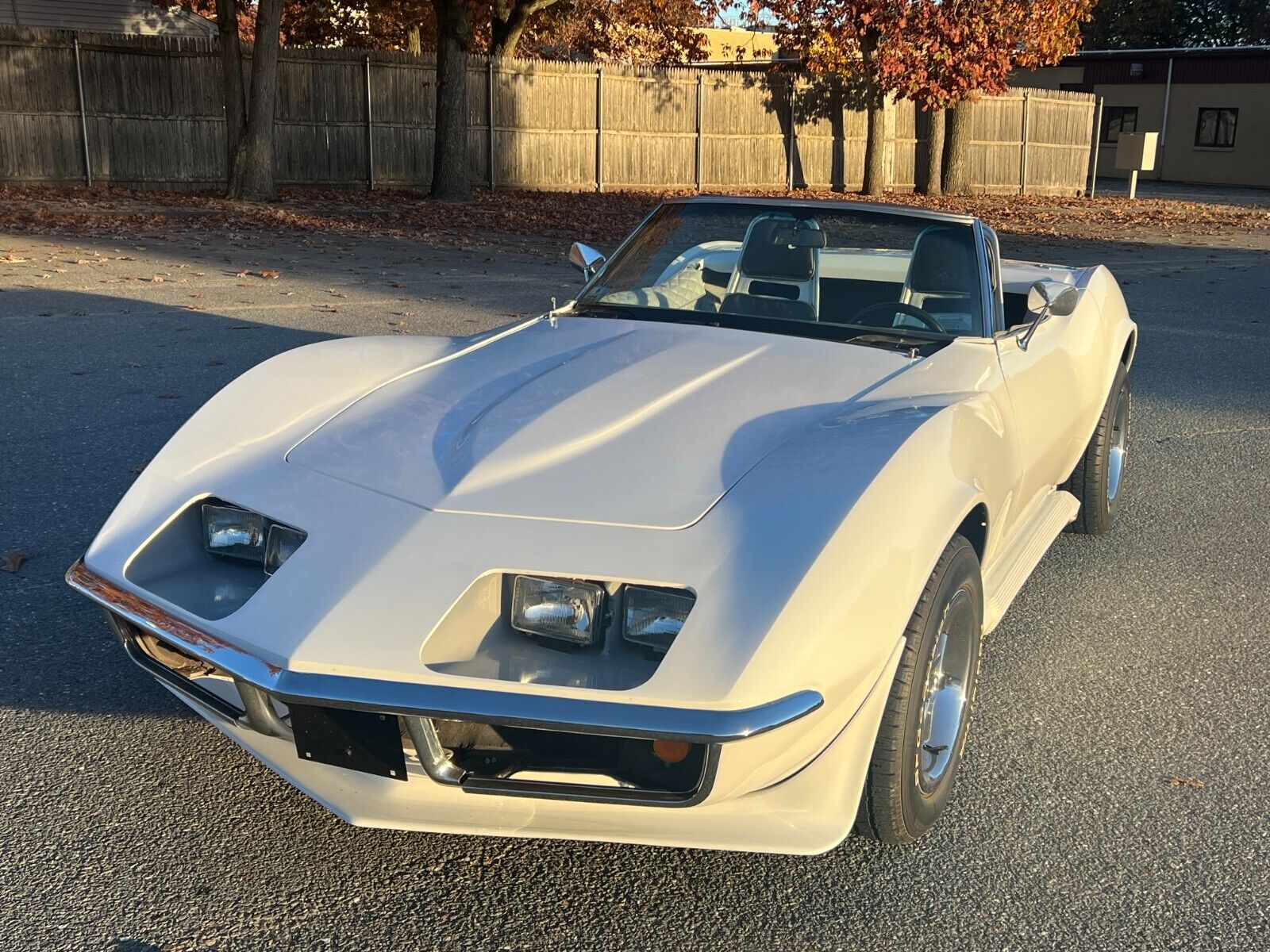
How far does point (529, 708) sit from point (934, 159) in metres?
25.3

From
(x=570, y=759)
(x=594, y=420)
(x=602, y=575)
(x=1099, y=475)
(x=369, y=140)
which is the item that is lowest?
(x=1099, y=475)

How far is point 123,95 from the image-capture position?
65.4 ft

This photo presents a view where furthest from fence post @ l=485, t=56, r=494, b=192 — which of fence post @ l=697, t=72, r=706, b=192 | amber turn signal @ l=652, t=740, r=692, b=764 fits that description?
amber turn signal @ l=652, t=740, r=692, b=764

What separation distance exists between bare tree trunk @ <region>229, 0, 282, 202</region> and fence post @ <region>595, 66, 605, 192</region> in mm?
7396

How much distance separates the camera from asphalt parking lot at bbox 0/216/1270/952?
2496 mm

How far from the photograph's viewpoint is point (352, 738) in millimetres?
2336

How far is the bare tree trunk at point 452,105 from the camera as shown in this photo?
19.9 meters

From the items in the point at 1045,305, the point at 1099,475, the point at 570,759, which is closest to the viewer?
the point at 570,759

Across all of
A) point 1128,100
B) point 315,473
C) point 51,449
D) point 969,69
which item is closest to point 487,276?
point 51,449

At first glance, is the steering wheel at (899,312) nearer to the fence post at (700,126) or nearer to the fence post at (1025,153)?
the fence post at (700,126)

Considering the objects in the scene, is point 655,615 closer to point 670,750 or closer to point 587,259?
point 670,750

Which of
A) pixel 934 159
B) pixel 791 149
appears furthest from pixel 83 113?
pixel 934 159

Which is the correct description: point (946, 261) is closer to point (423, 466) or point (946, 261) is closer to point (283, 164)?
point (423, 466)

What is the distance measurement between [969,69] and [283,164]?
12.5 metres
